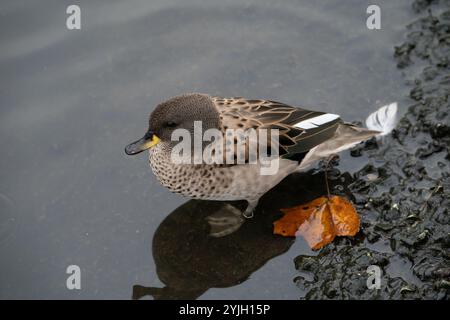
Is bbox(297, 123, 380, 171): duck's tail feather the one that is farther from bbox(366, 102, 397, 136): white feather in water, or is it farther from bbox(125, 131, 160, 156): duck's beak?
bbox(125, 131, 160, 156): duck's beak

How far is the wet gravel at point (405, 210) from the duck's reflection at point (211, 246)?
0.86ft

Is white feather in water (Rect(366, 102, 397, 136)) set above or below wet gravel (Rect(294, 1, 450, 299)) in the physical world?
above

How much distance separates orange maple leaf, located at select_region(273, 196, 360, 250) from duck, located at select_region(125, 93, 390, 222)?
280 millimetres

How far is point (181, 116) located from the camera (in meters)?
4.62

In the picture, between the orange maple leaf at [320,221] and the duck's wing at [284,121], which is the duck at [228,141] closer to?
the duck's wing at [284,121]

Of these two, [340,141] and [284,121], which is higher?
→ [284,121]

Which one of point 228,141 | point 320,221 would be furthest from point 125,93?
point 320,221

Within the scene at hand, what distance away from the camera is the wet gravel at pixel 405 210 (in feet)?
14.3

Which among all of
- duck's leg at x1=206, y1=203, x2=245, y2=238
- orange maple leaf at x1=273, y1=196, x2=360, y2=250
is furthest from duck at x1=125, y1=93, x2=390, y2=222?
orange maple leaf at x1=273, y1=196, x2=360, y2=250

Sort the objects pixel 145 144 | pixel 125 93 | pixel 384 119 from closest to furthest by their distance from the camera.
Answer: pixel 145 144, pixel 384 119, pixel 125 93

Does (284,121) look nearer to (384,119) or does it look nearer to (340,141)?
(340,141)

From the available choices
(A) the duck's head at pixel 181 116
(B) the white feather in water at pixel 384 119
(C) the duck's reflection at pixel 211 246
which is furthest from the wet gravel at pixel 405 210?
(A) the duck's head at pixel 181 116

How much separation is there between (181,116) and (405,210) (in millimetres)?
1771

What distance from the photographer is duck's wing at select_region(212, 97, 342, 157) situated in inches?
183
